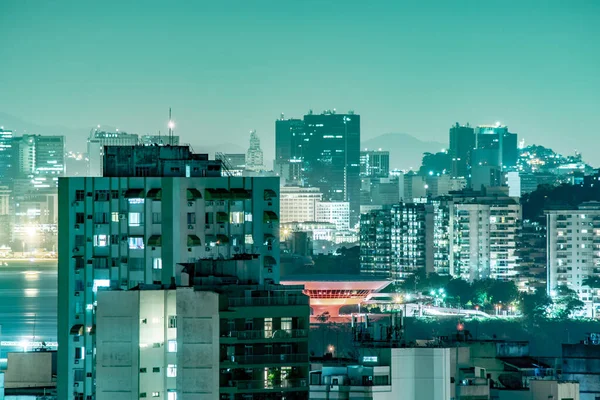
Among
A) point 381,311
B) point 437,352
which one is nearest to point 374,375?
point 437,352

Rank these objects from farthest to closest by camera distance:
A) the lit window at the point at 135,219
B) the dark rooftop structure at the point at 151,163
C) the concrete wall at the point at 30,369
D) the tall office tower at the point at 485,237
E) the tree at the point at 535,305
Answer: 1. the tall office tower at the point at 485,237
2. the tree at the point at 535,305
3. the dark rooftop structure at the point at 151,163
4. the concrete wall at the point at 30,369
5. the lit window at the point at 135,219

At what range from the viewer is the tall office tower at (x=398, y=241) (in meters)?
153

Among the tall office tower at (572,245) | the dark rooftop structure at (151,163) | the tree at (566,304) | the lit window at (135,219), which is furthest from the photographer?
the tall office tower at (572,245)

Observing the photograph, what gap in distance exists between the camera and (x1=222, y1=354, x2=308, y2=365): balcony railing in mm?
36594

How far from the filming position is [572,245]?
463ft

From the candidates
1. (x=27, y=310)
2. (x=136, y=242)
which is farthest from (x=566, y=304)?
(x=136, y=242)

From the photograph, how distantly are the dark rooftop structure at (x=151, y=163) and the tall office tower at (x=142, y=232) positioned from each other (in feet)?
2.84

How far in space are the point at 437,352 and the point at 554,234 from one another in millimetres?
102192

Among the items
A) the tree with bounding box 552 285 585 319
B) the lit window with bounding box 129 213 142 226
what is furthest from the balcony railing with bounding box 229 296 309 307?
the tree with bounding box 552 285 585 319

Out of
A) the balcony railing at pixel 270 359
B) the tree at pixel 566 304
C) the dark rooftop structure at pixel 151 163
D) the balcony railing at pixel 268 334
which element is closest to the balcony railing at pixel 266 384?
the balcony railing at pixel 270 359

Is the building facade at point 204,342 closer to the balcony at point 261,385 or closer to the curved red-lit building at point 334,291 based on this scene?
the balcony at point 261,385

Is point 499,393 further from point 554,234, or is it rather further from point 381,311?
point 554,234

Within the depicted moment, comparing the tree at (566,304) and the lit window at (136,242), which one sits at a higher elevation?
the lit window at (136,242)

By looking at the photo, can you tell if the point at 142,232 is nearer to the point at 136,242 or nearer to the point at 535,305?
the point at 136,242
